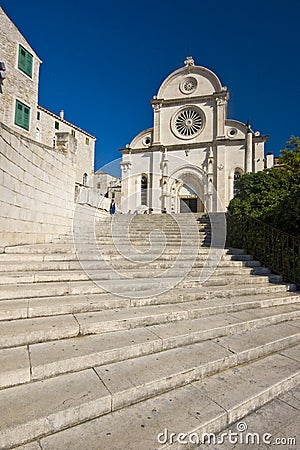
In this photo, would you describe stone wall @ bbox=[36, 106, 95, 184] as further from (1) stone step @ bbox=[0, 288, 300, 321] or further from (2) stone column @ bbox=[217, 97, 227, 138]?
(1) stone step @ bbox=[0, 288, 300, 321]

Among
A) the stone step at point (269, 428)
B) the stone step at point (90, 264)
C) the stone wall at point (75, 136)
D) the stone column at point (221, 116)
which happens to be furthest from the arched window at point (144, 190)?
the stone step at point (269, 428)

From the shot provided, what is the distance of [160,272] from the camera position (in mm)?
4781

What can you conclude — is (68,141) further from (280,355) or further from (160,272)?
(280,355)

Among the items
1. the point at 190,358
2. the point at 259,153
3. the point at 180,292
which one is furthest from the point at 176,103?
the point at 190,358

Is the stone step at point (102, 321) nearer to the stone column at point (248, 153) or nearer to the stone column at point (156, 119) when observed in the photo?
the stone column at point (248, 153)

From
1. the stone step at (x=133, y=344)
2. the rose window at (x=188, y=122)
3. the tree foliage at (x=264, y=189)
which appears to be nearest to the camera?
the stone step at (x=133, y=344)

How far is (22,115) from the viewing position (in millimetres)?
12523

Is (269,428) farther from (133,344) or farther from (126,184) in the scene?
(126,184)

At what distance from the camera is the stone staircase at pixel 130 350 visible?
1738 mm

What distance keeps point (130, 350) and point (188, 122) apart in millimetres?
22406

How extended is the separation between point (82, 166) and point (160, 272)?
2185 centimetres

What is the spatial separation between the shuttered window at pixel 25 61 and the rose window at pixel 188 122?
12.3m

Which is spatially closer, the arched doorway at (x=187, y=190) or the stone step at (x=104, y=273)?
the stone step at (x=104, y=273)

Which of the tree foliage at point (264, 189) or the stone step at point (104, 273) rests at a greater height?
the tree foliage at point (264, 189)
